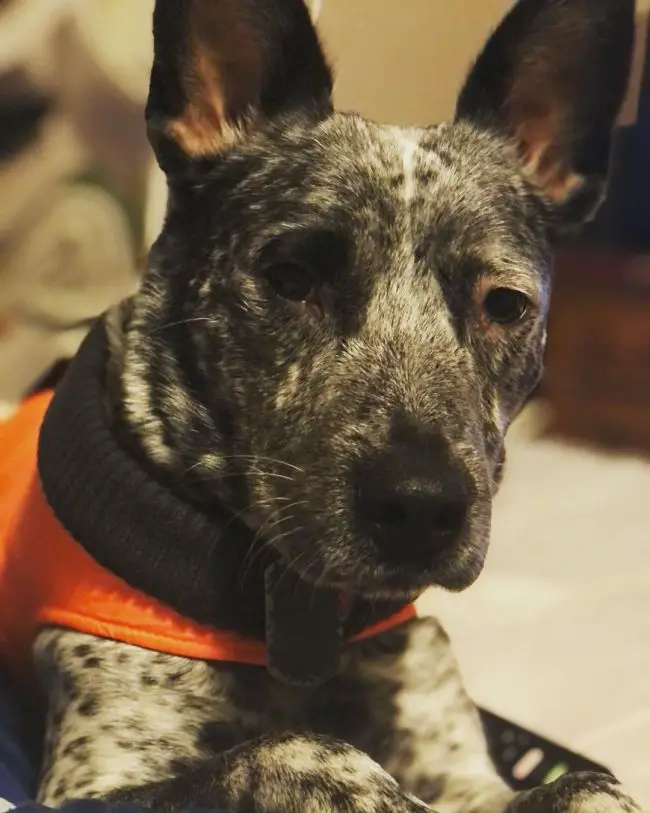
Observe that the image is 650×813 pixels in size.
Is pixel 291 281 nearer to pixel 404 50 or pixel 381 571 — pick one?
pixel 381 571

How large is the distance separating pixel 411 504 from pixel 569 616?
1204mm

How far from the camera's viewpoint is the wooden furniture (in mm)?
3582

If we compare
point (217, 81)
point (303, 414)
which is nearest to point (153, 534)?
point (303, 414)

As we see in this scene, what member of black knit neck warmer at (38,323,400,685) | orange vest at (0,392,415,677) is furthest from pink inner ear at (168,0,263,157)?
orange vest at (0,392,415,677)

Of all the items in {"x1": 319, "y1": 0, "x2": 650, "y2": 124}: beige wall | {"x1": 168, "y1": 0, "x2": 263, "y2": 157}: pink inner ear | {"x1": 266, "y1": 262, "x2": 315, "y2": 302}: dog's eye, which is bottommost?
{"x1": 319, "y1": 0, "x2": 650, "y2": 124}: beige wall

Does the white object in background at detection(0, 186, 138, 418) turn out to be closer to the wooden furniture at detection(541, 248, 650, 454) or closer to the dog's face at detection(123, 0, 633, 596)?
the dog's face at detection(123, 0, 633, 596)

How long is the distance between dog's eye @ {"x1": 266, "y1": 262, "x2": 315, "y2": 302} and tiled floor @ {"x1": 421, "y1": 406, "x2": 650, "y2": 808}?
98 cm

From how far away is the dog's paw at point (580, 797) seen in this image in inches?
52.9

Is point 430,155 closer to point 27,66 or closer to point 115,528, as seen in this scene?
point 115,528

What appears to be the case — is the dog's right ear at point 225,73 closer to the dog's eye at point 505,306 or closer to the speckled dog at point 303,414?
the speckled dog at point 303,414

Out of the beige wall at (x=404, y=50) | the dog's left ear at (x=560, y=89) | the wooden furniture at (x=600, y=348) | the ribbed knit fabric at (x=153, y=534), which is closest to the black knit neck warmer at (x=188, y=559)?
the ribbed knit fabric at (x=153, y=534)

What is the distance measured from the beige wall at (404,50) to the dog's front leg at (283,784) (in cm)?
228

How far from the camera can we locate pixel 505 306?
1.58 metres

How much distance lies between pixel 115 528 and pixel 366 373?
404 millimetres
